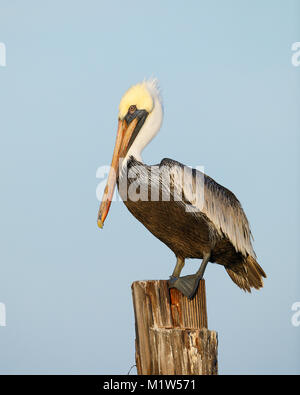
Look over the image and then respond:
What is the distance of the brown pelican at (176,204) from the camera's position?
18.0ft

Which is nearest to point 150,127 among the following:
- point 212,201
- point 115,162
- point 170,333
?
point 115,162

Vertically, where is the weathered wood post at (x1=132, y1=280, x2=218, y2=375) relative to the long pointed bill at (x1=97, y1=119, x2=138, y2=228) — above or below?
Answer: below

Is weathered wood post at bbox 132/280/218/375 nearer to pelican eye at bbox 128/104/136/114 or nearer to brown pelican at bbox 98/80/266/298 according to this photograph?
brown pelican at bbox 98/80/266/298

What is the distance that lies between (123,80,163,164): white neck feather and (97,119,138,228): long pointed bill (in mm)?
78

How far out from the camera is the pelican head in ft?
19.7

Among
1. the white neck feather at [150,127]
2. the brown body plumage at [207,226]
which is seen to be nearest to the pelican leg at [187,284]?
the brown body plumage at [207,226]

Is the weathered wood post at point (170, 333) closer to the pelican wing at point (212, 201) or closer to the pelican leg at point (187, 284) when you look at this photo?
the pelican leg at point (187, 284)

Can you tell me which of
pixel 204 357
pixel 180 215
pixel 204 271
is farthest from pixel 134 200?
pixel 204 357

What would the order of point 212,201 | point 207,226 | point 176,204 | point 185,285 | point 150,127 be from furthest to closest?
point 150,127 < point 212,201 < point 207,226 < point 176,204 < point 185,285

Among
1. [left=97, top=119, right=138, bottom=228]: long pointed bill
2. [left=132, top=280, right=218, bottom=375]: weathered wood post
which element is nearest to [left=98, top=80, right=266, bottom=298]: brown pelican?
[left=97, top=119, right=138, bottom=228]: long pointed bill

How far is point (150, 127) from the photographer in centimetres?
610

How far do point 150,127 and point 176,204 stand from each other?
0.94 metres

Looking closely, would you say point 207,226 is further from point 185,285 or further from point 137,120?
point 137,120
